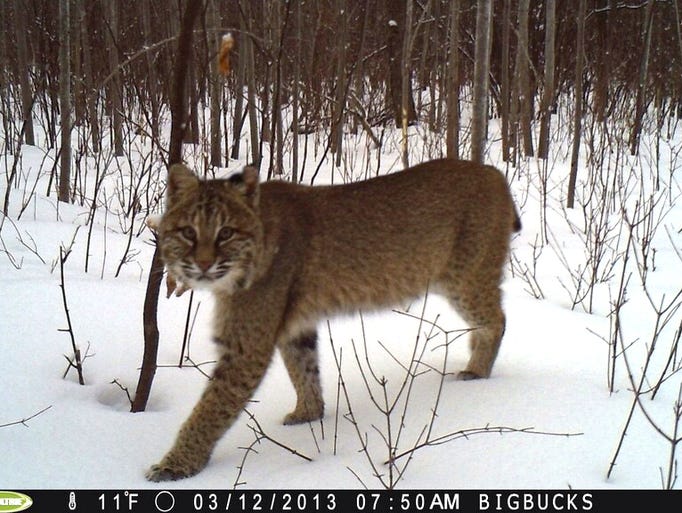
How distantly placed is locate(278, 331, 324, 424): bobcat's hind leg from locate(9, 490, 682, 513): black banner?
0.80 m

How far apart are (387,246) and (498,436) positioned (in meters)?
1.16

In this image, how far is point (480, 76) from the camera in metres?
5.43

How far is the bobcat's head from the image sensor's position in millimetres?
2754

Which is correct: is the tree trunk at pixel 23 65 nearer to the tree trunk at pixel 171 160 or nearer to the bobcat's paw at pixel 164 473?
the tree trunk at pixel 171 160

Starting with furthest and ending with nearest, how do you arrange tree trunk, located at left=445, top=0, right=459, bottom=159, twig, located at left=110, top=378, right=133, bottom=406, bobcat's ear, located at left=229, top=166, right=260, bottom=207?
tree trunk, located at left=445, top=0, right=459, bottom=159 → twig, located at left=110, top=378, right=133, bottom=406 → bobcat's ear, located at left=229, top=166, right=260, bottom=207

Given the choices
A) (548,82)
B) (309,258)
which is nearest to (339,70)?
(548,82)

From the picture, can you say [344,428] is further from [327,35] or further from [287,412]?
[327,35]

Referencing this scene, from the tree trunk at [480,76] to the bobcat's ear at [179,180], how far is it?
116 inches

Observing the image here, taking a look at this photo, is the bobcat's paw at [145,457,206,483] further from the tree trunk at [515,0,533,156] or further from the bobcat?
the tree trunk at [515,0,533,156]

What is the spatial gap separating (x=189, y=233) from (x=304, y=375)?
103 centimetres

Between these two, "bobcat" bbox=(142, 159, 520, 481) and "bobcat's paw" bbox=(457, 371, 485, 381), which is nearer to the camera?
"bobcat" bbox=(142, 159, 520, 481)

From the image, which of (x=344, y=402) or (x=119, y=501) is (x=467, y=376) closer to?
(x=344, y=402)

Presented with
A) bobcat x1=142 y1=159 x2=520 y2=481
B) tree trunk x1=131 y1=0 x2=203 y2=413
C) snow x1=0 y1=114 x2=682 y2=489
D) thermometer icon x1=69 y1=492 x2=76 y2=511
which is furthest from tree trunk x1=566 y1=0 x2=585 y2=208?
thermometer icon x1=69 y1=492 x2=76 y2=511

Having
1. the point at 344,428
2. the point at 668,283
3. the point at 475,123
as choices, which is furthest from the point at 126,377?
the point at 668,283
